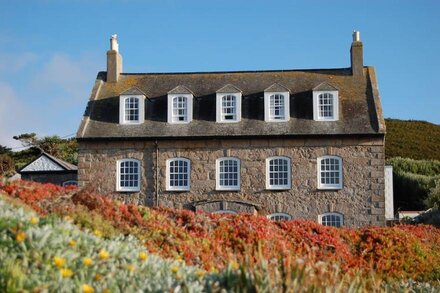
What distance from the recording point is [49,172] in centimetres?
3300

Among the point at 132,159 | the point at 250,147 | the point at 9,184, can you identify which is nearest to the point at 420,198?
the point at 250,147

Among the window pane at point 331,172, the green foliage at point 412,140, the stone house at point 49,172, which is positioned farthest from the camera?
the green foliage at point 412,140

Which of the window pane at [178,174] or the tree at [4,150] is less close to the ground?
the tree at [4,150]

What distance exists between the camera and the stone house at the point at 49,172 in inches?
1288

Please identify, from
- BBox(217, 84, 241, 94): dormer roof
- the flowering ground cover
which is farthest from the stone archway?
the flowering ground cover

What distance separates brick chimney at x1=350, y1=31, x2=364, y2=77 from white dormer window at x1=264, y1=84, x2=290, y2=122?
3873 mm

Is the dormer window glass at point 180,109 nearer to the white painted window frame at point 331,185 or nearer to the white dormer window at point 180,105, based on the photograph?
the white dormer window at point 180,105

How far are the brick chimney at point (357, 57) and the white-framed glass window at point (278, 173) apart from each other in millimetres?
5861

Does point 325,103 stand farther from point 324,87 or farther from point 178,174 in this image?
point 178,174

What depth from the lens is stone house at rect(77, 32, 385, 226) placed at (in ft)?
87.6

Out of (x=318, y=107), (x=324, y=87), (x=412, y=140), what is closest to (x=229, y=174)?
(x=318, y=107)

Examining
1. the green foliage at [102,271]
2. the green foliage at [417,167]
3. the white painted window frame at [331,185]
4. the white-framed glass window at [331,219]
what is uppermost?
the green foliage at [417,167]

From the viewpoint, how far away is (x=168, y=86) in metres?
30.2

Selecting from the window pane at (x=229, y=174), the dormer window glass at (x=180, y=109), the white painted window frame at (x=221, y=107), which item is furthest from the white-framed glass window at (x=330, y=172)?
the dormer window glass at (x=180, y=109)
